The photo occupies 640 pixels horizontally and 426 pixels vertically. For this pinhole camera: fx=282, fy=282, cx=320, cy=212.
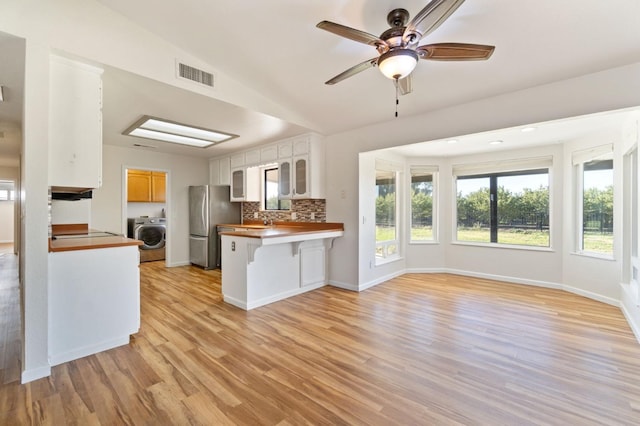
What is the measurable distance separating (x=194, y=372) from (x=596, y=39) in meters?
3.94

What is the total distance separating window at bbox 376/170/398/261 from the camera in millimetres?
4840

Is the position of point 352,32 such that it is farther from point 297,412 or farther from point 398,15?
point 297,412

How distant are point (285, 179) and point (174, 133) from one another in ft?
6.05

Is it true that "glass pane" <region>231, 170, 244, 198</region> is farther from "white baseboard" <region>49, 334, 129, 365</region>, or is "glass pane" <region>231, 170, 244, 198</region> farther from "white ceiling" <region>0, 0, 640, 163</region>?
"white baseboard" <region>49, 334, 129, 365</region>

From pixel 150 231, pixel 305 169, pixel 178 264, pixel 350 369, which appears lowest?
pixel 350 369

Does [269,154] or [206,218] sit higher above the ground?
[269,154]

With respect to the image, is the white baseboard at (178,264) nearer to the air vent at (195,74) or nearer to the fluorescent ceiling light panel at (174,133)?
the fluorescent ceiling light panel at (174,133)

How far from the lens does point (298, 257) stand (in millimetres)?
4105

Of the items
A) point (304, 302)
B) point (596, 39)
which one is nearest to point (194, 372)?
point (304, 302)

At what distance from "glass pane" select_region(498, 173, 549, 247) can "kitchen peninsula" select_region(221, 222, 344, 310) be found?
298cm

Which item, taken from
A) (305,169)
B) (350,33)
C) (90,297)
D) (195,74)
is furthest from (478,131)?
(90,297)

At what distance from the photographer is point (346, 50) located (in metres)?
2.58

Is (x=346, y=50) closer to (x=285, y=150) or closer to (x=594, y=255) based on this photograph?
(x=285, y=150)

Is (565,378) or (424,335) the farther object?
(424,335)
